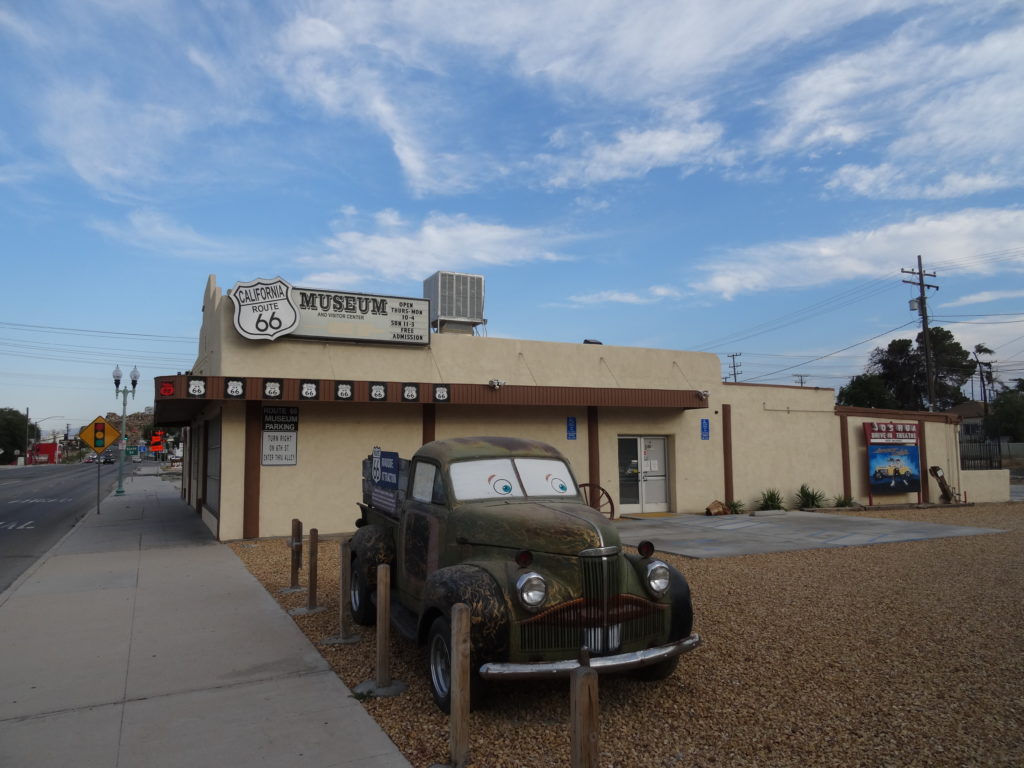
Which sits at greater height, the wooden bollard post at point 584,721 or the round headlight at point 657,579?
the round headlight at point 657,579

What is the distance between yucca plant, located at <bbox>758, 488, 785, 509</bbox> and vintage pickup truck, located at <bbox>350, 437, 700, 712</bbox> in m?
14.6

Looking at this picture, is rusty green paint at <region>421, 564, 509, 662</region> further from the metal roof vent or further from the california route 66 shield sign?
the metal roof vent

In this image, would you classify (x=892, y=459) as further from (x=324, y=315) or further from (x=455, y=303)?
(x=324, y=315)

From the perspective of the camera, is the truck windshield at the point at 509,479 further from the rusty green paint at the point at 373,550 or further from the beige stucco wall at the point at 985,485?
the beige stucco wall at the point at 985,485

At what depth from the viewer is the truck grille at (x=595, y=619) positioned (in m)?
4.50

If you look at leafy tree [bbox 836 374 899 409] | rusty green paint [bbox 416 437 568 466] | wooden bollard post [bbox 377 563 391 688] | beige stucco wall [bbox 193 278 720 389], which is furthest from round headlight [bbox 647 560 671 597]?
leafy tree [bbox 836 374 899 409]

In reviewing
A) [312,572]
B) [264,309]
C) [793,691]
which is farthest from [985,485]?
[312,572]

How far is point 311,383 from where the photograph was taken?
13266 millimetres

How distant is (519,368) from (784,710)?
1186 centimetres

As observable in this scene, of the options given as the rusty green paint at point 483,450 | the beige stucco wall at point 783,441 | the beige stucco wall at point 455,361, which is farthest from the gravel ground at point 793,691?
the beige stucco wall at point 783,441

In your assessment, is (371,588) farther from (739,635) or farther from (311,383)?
(311,383)

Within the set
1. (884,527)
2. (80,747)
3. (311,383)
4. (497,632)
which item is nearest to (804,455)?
(884,527)

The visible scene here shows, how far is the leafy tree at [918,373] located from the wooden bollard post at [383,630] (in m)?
64.8

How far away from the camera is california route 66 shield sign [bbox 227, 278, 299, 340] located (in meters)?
13.3
